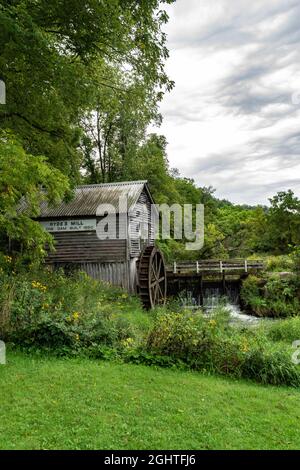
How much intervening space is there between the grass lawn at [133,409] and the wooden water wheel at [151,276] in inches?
414

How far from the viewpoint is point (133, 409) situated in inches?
164

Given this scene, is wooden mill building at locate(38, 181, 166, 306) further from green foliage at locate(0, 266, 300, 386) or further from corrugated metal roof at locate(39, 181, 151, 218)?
green foliage at locate(0, 266, 300, 386)

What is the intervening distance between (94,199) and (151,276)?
4.49m

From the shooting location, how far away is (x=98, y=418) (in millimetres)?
3865

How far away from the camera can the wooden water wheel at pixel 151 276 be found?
53.1 feet

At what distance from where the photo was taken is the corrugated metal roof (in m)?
16.2

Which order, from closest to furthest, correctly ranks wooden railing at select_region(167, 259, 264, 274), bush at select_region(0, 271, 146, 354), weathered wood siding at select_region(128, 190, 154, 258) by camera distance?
1. bush at select_region(0, 271, 146, 354)
2. weathered wood siding at select_region(128, 190, 154, 258)
3. wooden railing at select_region(167, 259, 264, 274)

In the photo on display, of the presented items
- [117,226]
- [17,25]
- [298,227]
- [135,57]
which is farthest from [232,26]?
[298,227]

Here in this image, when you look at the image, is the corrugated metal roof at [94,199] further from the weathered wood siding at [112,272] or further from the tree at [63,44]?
the tree at [63,44]

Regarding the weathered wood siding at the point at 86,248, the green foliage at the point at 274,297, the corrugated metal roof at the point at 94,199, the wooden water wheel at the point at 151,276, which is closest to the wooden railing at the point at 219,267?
the green foliage at the point at 274,297

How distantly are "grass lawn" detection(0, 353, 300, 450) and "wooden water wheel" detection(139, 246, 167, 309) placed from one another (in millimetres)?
10509

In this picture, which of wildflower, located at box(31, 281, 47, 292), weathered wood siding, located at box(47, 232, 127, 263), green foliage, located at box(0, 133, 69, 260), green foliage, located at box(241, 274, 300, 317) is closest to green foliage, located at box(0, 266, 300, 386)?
wildflower, located at box(31, 281, 47, 292)
